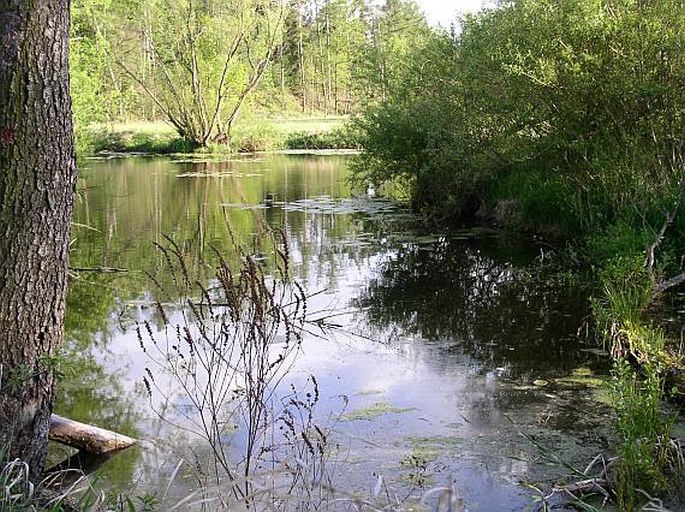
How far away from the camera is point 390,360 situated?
6.59 meters

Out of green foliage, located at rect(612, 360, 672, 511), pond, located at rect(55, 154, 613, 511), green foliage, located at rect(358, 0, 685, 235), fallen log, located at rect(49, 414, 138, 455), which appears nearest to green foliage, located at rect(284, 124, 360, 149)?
pond, located at rect(55, 154, 613, 511)

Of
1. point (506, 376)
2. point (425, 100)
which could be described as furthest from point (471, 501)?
point (425, 100)

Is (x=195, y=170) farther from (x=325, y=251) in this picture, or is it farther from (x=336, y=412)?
(x=336, y=412)

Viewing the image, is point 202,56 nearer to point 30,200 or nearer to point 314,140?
point 314,140

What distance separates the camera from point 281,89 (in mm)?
45000

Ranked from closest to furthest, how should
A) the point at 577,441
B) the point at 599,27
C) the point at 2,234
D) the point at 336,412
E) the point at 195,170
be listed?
the point at 2,234 < the point at 577,441 < the point at 336,412 < the point at 599,27 < the point at 195,170

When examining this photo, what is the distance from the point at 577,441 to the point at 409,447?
956 millimetres

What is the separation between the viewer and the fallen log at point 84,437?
191 inches

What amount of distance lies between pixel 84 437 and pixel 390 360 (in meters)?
2.54

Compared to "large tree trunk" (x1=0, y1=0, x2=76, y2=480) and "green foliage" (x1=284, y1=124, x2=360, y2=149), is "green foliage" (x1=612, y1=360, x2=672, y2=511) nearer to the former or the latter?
"large tree trunk" (x1=0, y1=0, x2=76, y2=480)

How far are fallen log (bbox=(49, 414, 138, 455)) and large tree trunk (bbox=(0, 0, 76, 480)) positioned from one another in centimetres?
145

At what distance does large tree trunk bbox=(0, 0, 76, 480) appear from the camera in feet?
10.7

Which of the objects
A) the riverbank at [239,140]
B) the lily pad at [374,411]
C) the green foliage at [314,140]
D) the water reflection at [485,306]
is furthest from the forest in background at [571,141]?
the green foliage at [314,140]

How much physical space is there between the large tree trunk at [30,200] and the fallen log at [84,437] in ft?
4.77
